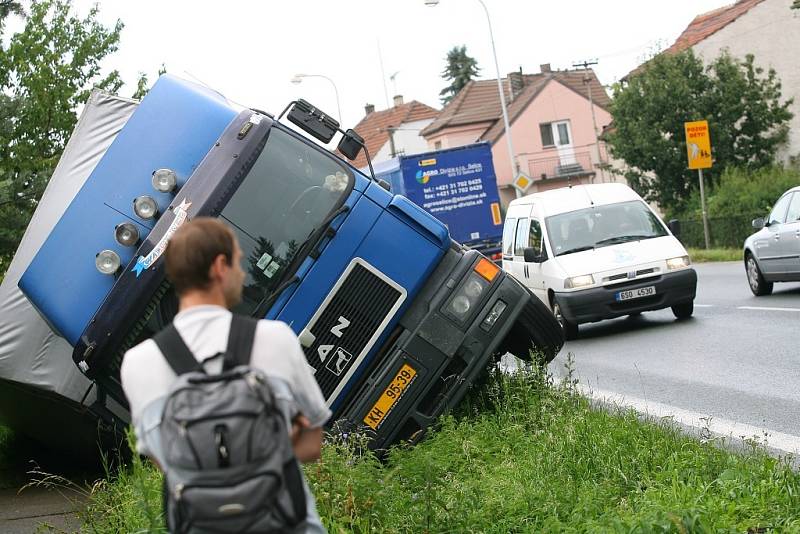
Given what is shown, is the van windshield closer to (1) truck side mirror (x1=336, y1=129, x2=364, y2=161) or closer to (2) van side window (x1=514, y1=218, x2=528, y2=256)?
(2) van side window (x1=514, y1=218, x2=528, y2=256)

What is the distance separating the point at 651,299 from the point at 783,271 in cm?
275

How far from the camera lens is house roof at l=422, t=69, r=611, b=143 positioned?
75.1 metres

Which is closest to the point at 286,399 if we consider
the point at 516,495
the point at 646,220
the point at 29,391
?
the point at 516,495

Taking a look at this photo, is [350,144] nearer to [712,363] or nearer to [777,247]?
[712,363]

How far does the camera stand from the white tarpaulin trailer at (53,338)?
9258 mm

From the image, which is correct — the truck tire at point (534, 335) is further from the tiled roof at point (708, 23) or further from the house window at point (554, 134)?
the house window at point (554, 134)

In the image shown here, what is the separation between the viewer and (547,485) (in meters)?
6.43

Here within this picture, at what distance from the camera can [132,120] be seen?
8.51 meters

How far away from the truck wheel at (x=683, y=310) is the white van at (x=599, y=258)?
0.01 m

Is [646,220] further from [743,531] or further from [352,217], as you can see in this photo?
[743,531]

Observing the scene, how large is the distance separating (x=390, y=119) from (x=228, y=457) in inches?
3636

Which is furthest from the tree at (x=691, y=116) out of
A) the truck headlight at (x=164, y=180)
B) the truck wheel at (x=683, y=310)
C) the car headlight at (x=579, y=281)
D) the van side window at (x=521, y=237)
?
the truck headlight at (x=164, y=180)

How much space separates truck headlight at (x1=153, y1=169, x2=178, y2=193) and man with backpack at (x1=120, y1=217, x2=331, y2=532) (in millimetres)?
4746

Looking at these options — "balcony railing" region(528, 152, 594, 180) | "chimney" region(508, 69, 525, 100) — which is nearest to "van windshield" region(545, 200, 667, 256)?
"balcony railing" region(528, 152, 594, 180)
